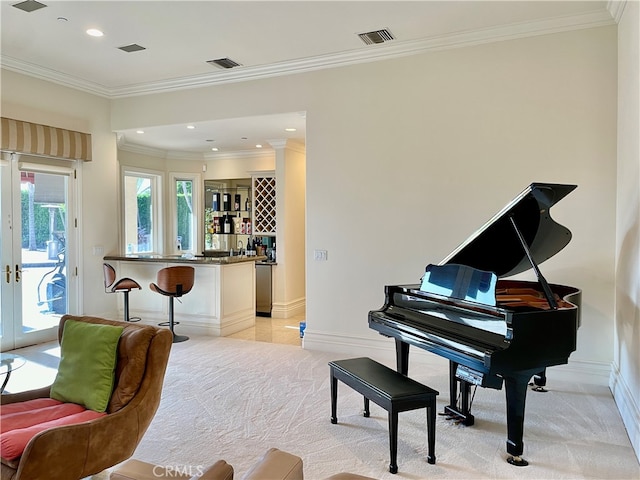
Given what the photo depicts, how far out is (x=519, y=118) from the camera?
14.2ft

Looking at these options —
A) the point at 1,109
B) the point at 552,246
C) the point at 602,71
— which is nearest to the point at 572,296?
the point at 552,246

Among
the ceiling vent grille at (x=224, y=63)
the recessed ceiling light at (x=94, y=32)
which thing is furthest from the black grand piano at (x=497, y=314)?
the recessed ceiling light at (x=94, y=32)

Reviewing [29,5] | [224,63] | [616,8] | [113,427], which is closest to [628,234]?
[616,8]

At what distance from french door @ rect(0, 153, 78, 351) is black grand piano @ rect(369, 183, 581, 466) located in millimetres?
4374

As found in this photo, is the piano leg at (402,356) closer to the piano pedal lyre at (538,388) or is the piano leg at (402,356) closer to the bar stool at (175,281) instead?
the piano pedal lyre at (538,388)

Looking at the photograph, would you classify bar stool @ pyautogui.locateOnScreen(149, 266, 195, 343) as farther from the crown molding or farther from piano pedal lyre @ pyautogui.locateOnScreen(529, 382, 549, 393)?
piano pedal lyre @ pyautogui.locateOnScreen(529, 382, 549, 393)

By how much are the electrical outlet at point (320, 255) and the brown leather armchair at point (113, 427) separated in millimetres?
2849

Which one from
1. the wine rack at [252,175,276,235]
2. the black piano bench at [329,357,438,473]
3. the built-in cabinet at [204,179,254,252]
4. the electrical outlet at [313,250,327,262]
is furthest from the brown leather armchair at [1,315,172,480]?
the built-in cabinet at [204,179,254,252]

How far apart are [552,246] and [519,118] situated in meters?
1.65

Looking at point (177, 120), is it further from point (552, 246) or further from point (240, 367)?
point (552, 246)

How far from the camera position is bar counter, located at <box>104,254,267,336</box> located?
234 inches

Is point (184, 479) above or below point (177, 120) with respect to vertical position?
below

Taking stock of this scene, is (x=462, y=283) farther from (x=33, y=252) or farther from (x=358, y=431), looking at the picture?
(x=33, y=252)

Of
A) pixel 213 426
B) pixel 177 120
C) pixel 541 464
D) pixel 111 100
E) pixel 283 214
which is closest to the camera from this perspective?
pixel 541 464
